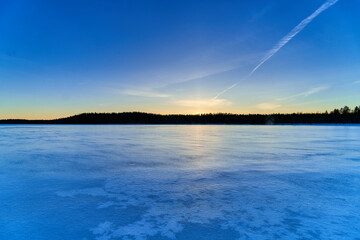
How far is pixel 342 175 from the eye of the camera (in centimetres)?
485

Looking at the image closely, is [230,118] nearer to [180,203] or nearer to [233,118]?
[233,118]

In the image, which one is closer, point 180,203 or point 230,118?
point 180,203

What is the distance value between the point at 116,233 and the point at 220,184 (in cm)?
228

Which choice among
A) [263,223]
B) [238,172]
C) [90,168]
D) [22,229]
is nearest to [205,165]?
[238,172]

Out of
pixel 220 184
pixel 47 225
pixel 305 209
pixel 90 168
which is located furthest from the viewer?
pixel 90 168

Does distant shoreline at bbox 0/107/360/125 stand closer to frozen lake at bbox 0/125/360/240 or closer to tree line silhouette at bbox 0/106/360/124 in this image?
tree line silhouette at bbox 0/106/360/124

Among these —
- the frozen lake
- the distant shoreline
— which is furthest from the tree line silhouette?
the frozen lake

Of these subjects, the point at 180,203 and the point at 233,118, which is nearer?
the point at 180,203

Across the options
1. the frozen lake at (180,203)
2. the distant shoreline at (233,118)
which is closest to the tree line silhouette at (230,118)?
the distant shoreline at (233,118)

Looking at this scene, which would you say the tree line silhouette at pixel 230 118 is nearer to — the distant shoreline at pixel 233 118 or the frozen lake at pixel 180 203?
the distant shoreline at pixel 233 118

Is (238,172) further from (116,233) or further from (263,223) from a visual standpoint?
(116,233)

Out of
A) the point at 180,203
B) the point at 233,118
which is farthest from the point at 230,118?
the point at 180,203

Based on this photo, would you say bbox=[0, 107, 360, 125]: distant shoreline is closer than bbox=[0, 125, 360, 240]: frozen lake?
No

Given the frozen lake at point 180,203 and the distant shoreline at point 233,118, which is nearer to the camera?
the frozen lake at point 180,203
